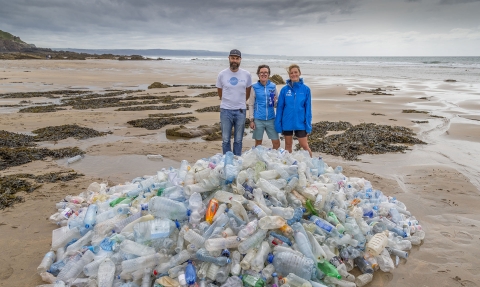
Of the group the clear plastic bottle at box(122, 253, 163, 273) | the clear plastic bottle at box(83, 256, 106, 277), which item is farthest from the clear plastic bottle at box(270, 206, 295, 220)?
the clear plastic bottle at box(83, 256, 106, 277)

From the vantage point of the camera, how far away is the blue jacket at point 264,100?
A: 20.1 ft

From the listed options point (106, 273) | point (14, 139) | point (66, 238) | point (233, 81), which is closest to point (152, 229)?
point (106, 273)

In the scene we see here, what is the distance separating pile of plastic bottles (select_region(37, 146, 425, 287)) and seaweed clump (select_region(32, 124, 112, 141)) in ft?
17.6

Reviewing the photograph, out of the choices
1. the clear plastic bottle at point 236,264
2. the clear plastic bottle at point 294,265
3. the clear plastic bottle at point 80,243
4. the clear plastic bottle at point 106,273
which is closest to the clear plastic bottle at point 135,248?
the clear plastic bottle at point 106,273

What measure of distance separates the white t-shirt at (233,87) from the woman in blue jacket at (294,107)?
711 millimetres

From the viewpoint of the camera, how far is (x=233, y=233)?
11.8 feet

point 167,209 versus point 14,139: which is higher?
point 167,209

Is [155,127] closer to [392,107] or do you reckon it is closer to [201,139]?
[201,139]

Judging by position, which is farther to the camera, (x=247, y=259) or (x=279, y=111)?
(x=279, y=111)

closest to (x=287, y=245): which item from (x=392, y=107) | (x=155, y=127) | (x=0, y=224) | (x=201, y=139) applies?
(x=0, y=224)

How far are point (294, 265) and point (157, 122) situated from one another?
30.0ft

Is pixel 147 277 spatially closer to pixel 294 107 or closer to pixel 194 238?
pixel 194 238

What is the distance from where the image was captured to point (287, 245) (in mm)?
3582

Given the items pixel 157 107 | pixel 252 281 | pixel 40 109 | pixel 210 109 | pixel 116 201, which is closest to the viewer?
pixel 252 281
